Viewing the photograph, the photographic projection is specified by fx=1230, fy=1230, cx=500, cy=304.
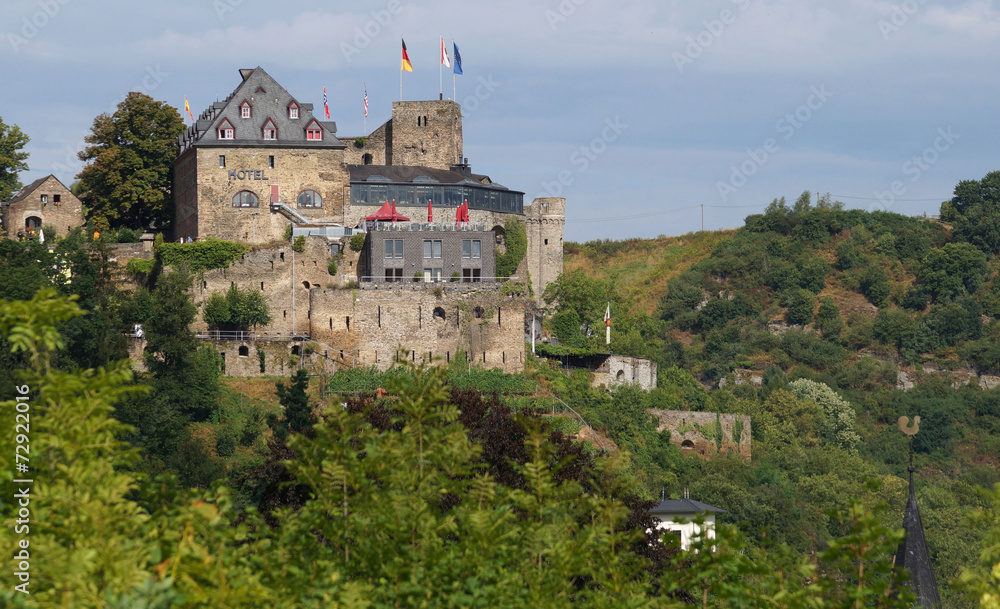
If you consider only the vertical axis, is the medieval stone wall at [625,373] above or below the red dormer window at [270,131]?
below

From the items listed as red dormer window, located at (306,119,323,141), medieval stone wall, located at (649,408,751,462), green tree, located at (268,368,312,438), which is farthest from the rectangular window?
medieval stone wall, located at (649,408,751,462)

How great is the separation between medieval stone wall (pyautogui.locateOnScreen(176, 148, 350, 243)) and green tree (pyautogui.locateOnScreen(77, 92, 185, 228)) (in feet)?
13.1

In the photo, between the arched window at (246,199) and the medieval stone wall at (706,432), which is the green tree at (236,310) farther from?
the medieval stone wall at (706,432)

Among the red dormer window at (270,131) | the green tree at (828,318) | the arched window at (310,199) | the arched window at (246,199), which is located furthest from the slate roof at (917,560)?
the green tree at (828,318)

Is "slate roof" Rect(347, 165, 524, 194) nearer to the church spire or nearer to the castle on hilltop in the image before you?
the castle on hilltop

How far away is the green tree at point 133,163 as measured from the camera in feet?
204

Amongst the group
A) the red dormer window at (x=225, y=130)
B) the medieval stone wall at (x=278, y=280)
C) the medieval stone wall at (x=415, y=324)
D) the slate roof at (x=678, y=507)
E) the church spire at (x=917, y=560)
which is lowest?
the slate roof at (x=678, y=507)

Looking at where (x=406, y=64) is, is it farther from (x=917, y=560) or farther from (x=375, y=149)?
(x=917, y=560)

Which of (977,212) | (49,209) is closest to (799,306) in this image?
(977,212)

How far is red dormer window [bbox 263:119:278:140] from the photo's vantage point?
5903 cm

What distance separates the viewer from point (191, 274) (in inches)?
2116

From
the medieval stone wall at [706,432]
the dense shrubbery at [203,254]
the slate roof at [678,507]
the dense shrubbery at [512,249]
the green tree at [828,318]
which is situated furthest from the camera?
the green tree at [828,318]

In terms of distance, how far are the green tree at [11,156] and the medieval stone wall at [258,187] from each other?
9.84 meters

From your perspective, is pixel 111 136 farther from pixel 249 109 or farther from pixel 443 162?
pixel 443 162
